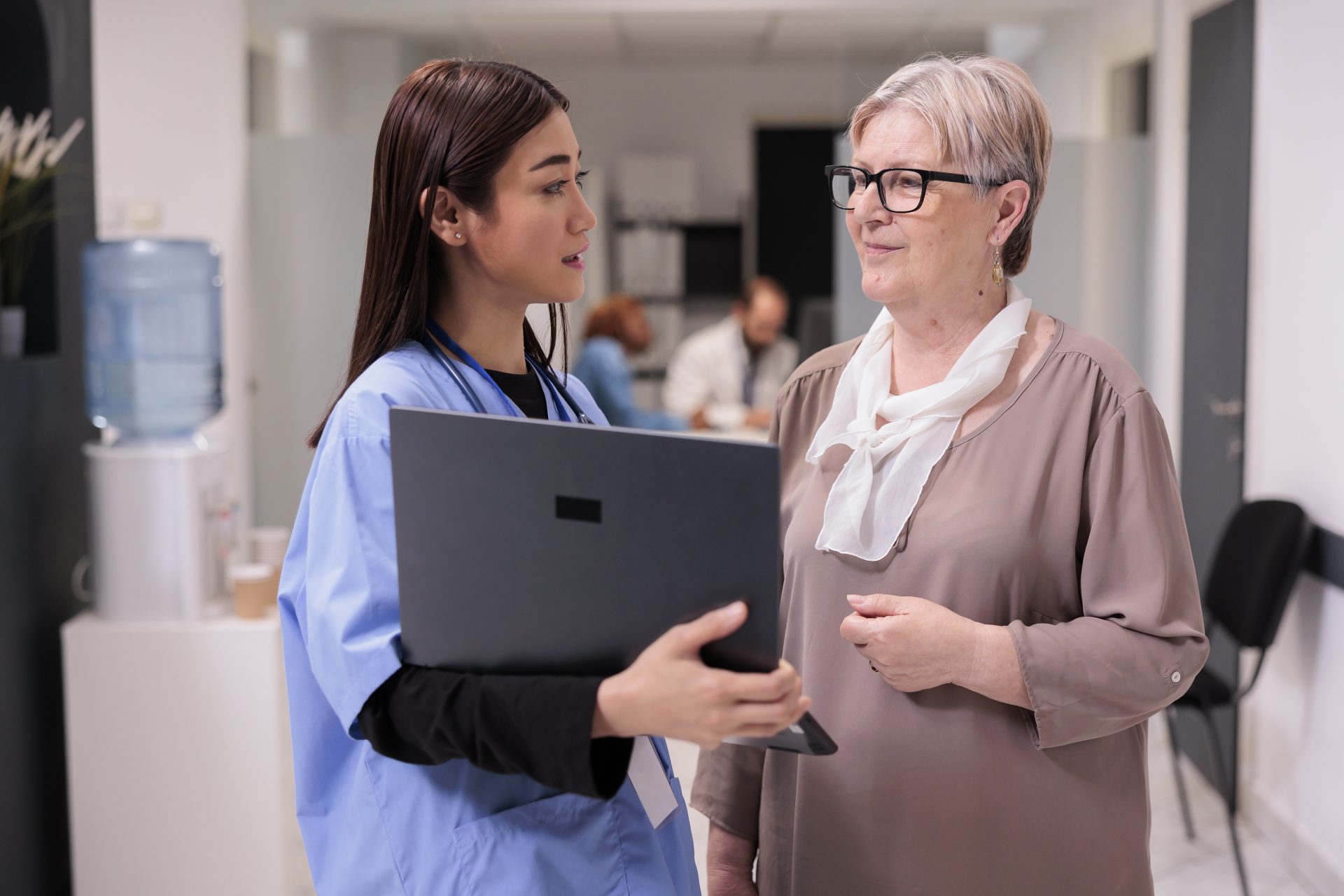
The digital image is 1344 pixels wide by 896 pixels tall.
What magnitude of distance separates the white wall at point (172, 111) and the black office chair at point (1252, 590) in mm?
3602

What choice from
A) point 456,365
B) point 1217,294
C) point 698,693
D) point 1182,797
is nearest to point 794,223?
point 1217,294

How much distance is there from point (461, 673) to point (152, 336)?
2.53m

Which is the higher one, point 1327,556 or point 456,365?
point 456,365

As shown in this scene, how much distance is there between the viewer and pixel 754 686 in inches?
33.4

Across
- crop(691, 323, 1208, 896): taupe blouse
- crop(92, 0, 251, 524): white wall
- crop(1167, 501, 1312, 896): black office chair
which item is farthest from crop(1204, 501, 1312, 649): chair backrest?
crop(92, 0, 251, 524): white wall

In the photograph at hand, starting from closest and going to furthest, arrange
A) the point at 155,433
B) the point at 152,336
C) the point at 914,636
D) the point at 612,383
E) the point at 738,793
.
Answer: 1. the point at 914,636
2. the point at 738,793
3. the point at 155,433
4. the point at 152,336
5. the point at 612,383

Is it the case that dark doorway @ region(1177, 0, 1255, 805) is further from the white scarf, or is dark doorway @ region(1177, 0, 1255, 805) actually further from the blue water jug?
the blue water jug

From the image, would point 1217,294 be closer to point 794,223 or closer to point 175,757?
point 175,757

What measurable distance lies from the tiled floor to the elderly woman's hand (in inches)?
72.8

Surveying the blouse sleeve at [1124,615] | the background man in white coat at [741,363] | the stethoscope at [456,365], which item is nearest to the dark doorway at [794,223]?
the background man in white coat at [741,363]

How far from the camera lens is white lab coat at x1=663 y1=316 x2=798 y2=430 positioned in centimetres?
604

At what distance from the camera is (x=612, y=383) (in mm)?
5406

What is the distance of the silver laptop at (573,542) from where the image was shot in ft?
2.74

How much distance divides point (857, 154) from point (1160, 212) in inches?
141
